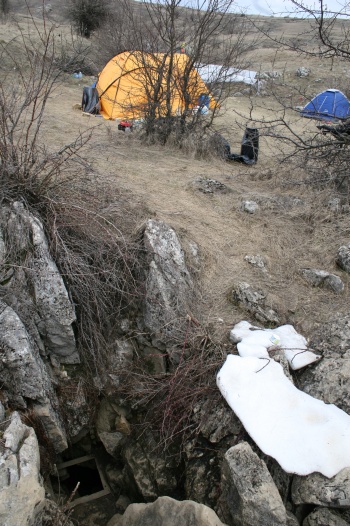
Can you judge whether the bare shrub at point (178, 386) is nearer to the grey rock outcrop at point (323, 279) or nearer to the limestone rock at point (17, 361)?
the limestone rock at point (17, 361)

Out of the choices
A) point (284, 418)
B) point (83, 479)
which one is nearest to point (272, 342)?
point (284, 418)

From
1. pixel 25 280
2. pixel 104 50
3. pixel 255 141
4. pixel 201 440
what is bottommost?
pixel 201 440

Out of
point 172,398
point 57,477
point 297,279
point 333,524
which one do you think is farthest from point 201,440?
point 297,279

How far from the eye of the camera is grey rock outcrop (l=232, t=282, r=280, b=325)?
12.2 feet

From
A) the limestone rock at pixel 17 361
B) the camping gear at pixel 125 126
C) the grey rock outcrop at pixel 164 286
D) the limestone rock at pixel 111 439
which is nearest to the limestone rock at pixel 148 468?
the limestone rock at pixel 111 439

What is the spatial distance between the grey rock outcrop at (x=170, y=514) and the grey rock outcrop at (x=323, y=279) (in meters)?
2.23

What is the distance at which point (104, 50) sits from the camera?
1224cm

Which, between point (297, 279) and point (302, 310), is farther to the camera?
point (297, 279)

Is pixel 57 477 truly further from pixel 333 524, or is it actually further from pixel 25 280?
pixel 333 524

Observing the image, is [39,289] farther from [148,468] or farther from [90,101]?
[90,101]

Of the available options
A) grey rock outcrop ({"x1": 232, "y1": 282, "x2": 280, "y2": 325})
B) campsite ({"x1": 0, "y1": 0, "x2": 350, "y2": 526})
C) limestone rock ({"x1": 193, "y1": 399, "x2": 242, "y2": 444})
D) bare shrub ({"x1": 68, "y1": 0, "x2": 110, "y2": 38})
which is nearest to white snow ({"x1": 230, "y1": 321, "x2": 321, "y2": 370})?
campsite ({"x1": 0, "y1": 0, "x2": 350, "y2": 526})

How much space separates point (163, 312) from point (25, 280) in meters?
1.13

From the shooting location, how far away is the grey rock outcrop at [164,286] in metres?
3.71

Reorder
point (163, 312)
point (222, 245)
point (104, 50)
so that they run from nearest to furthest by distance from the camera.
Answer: point (163, 312) → point (222, 245) → point (104, 50)
